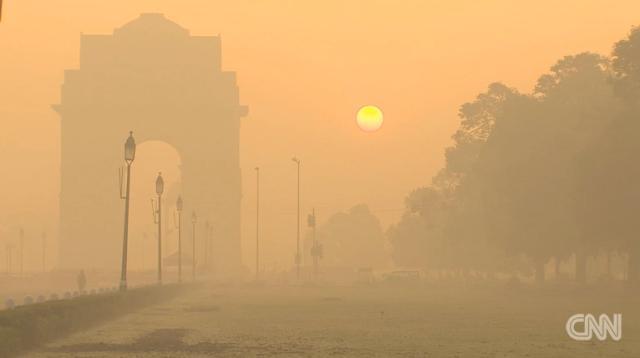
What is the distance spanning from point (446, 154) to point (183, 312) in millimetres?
52316

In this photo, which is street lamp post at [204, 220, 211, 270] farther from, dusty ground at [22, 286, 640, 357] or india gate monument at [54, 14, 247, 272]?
dusty ground at [22, 286, 640, 357]

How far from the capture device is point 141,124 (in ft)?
449

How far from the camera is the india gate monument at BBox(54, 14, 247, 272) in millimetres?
133500

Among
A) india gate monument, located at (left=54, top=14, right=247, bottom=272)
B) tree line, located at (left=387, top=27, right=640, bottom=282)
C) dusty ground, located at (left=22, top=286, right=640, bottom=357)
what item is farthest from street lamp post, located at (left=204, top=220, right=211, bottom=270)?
dusty ground, located at (left=22, top=286, right=640, bottom=357)

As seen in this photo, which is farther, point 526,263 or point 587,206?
point 526,263

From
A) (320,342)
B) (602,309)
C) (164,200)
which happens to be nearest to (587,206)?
(602,309)

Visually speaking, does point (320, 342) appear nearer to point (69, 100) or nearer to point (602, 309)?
point (602, 309)

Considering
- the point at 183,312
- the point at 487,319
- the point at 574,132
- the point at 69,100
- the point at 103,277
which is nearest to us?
the point at 487,319

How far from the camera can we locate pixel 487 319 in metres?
34.5

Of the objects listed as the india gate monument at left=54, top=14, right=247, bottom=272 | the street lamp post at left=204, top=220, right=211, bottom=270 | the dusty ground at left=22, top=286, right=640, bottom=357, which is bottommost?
the dusty ground at left=22, top=286, right=640, bottom=357

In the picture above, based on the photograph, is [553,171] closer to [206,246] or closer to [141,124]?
[206,246]

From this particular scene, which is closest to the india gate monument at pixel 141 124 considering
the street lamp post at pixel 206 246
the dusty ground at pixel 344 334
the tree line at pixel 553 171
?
the street lamp post at pixel 206 246

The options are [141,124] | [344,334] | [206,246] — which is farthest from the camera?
[141,124]

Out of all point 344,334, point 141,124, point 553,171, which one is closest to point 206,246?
point 141,124
